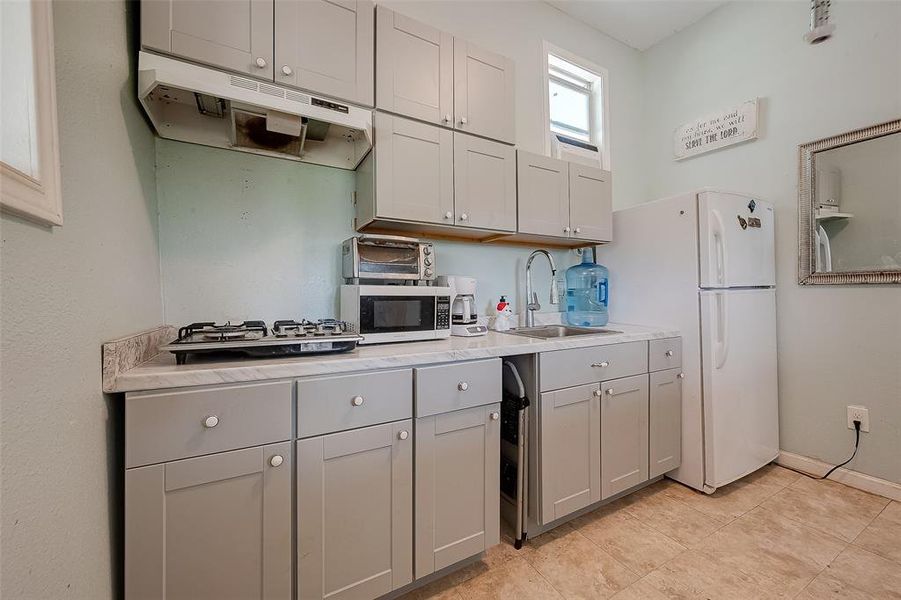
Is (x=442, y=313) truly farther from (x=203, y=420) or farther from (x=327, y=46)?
(x=327, y=46)

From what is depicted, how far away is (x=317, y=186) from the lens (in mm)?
1726

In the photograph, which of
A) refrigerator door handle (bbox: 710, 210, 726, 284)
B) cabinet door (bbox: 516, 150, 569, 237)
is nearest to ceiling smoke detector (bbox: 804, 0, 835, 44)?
refrigerator door handle (bbox: 710, 210, 726, 284)

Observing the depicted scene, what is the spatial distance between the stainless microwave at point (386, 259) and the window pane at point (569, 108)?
1.75 metres

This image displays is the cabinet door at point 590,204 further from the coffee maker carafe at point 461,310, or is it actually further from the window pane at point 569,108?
the coffee maker carafe at point 461,310

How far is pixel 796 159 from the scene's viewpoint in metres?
2.24

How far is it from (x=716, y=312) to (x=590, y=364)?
2.88ft

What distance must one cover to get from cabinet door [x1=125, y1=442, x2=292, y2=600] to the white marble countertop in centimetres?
22

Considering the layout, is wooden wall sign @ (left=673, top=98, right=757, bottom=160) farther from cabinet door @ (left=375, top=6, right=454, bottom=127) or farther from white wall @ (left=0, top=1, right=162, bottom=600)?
white wall @ (left=0, top=1, right=162, bottom=600)

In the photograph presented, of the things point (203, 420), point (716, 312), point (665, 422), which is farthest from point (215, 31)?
point (665, 422)

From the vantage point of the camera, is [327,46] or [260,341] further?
[327,46]

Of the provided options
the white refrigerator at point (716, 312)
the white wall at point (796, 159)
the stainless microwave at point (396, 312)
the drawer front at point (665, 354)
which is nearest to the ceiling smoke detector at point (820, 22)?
the white wall at point (796, 159)

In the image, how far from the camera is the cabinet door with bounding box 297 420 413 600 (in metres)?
1.08

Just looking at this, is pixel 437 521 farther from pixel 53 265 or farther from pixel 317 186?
pixel 317 186

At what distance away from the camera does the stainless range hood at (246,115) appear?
1.15 metres
